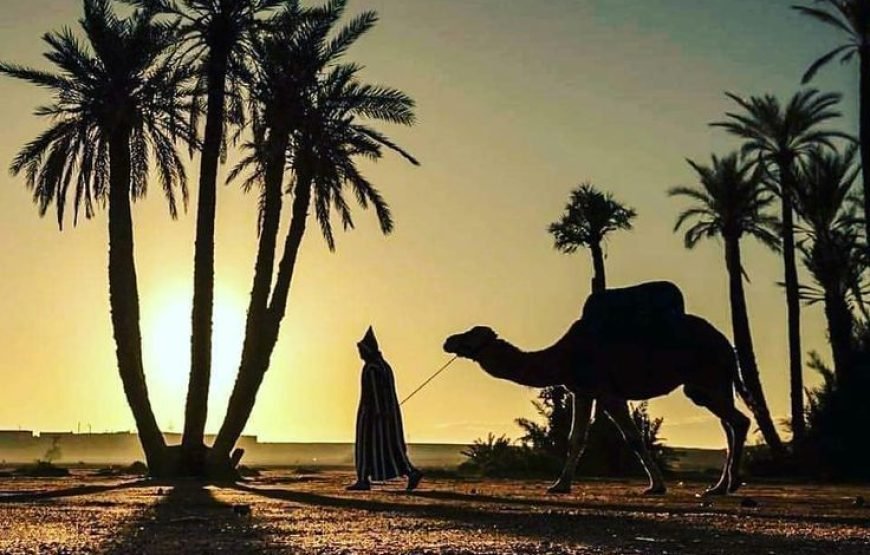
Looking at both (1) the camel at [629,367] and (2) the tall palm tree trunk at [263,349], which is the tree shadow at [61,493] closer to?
(2) the tall palm tree trunk at [263,349]

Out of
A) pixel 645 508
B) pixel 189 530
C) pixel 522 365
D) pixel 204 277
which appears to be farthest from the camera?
pixel 204 277

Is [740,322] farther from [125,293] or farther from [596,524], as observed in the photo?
[596,524]

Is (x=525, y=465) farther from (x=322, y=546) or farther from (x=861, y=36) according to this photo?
(x=322, y=546)

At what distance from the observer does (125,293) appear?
30266 mm

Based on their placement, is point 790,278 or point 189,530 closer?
point 189,530

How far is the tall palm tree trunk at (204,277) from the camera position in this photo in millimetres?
29844

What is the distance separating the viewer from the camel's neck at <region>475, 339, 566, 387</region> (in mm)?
21391

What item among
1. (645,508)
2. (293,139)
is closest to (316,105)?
(293,139)

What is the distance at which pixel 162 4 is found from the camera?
30.3 metres

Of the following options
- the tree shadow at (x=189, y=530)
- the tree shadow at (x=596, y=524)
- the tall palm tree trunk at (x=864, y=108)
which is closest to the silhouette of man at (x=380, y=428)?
the tree shadow at (x=596, y=524)

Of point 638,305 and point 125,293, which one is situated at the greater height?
point 125,293

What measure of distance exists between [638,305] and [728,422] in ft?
7.05

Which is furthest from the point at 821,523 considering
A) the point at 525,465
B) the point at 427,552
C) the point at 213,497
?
the point at 525,465

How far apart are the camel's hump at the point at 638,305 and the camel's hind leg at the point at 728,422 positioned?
3.93ft
